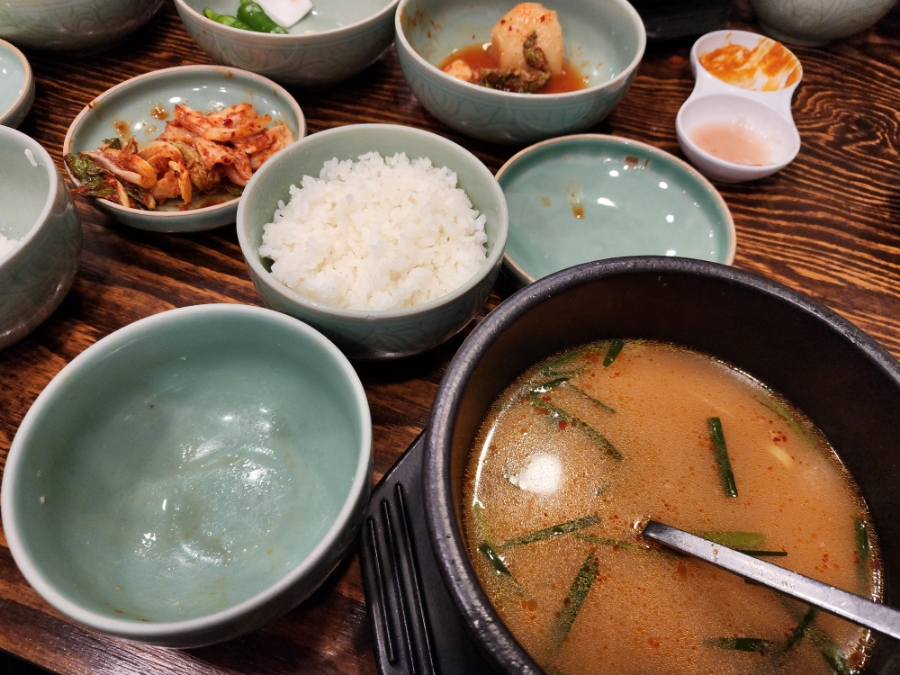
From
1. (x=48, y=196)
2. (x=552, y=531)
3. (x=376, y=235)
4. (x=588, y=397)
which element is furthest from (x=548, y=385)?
(x=48, y=196)

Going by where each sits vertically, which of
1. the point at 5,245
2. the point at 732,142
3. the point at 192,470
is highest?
the point at 732,142

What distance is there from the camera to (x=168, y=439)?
1.36 metres

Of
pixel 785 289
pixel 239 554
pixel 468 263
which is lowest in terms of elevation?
pixel 239 554

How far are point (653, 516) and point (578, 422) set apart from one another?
23cm

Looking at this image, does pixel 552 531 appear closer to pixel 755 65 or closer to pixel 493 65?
pixel 493 65

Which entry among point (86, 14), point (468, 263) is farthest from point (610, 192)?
point (86, 14)

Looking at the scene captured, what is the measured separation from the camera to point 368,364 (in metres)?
1.52

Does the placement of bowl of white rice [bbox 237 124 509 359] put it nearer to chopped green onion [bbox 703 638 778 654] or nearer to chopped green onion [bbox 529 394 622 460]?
chopped green onion [bbox 529 394 622 460]

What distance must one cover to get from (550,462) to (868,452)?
59 centimetres

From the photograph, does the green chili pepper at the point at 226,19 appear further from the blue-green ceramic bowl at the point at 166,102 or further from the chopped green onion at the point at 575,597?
the chopped green onion at the point at 575,597

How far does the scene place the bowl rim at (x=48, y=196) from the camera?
1.27m

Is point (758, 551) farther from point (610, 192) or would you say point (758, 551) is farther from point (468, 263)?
point (610, 192)

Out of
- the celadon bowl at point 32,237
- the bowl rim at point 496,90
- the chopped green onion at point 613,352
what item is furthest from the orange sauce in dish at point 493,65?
the celadon bowl at point 32,237

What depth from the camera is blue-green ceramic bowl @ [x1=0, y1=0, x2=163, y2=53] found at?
75.7 inches
